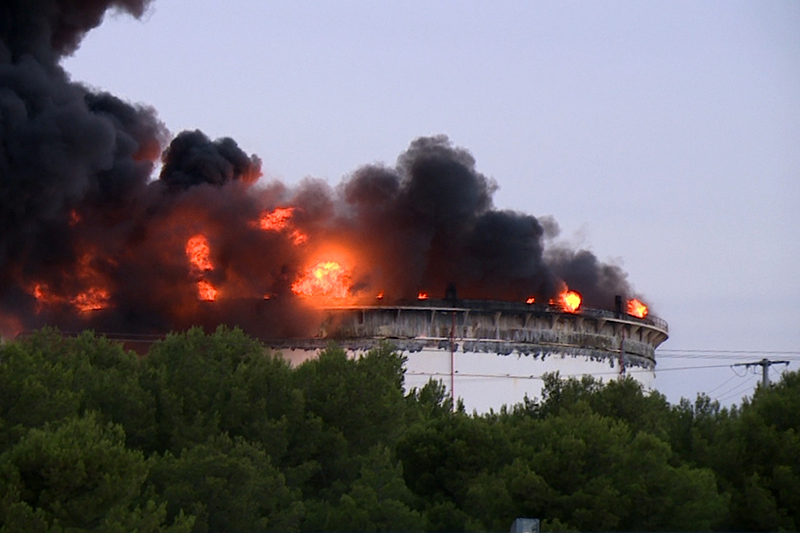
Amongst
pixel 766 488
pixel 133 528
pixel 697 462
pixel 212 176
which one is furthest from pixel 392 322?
pixel 133 528

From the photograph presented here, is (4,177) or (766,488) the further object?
(4,177)

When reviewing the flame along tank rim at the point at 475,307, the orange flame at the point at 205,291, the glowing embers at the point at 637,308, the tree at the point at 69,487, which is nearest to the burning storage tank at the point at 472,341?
the flame along tank rim at the point at 475,307

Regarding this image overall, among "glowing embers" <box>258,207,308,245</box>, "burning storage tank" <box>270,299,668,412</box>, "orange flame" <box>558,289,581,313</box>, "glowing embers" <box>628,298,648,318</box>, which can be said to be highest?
"glowing embers" <box>258,207,308,245</box>

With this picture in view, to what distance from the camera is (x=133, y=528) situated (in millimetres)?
28953

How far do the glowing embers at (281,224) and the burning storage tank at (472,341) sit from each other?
12.2 ft

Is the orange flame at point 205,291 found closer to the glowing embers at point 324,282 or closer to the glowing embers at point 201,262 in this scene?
the glowing embers at point 201,262

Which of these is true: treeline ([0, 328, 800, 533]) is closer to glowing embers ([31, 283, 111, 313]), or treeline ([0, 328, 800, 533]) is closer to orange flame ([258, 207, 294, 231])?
glowing embers ([31, 283, 111, 313])

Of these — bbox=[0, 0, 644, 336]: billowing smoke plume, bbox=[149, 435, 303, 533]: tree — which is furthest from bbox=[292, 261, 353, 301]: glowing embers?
bbox=[149, 435, 303, 533]: tree

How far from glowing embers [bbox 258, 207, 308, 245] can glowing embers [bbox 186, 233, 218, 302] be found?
111 inches

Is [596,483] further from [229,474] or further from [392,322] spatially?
[392,322]

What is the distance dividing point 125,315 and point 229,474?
31016mm

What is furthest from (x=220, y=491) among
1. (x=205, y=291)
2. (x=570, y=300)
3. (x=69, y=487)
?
(x=570, y=300)

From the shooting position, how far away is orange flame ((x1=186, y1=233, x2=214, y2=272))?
2522 inches

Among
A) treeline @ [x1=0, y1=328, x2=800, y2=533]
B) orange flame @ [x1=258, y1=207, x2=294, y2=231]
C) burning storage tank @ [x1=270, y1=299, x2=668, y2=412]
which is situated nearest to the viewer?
treeline @ [x1=0, y1=328, x2=800, y2=533]
